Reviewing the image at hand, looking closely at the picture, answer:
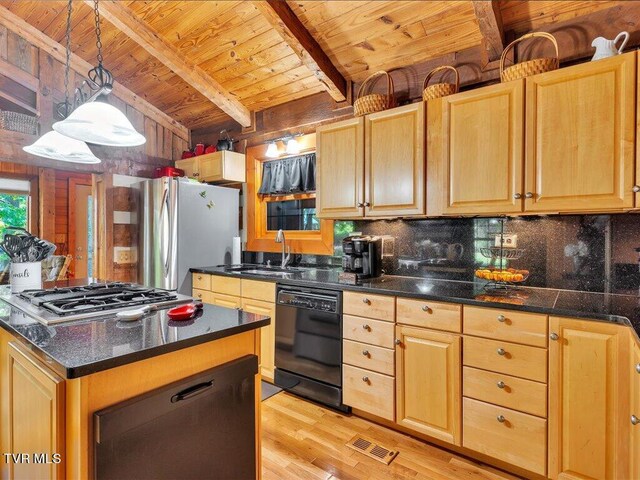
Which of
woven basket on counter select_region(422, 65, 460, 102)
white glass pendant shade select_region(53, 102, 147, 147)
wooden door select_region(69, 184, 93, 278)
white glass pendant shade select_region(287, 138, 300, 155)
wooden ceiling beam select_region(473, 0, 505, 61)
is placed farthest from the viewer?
wooden door select_region(69, 184, 93, 278)

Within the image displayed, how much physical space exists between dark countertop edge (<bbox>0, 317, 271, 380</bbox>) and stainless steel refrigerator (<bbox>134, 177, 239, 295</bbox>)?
2.09 meters

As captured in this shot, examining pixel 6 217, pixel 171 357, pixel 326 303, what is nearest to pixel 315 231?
pixel 326 303

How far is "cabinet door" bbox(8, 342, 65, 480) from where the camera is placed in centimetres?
96

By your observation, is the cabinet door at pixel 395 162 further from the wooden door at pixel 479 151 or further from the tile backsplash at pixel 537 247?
the tile backsplash at pixel 537 247

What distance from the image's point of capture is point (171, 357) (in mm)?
1098

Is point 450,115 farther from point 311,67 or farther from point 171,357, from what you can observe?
point 171,357

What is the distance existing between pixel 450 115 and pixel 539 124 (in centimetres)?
50

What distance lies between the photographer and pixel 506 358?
5.86 ft

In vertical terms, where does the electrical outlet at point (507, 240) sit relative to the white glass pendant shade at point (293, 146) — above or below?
below

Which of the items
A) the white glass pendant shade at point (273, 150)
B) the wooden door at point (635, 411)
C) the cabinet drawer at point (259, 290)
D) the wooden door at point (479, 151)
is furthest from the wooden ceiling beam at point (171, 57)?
the wooden door at point (635, 411)

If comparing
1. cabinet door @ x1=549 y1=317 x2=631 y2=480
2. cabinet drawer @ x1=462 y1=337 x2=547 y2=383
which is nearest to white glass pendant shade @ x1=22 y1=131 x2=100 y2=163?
cabinet drawer @ x1=462 y1=337 x2=547 y2=383

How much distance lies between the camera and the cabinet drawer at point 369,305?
85.3 inches

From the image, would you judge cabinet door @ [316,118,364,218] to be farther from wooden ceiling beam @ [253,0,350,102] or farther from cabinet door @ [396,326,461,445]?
cabinet door @ [396,326,461,445]

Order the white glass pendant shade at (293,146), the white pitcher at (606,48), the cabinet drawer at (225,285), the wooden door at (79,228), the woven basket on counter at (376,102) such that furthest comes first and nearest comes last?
the wooden door at (79,228) → the white glass pendant shade at (293,146) → the cabinet drawer at (225,285) → the woven basket on counter at (376,102) → the white pitcher at (606,48)
